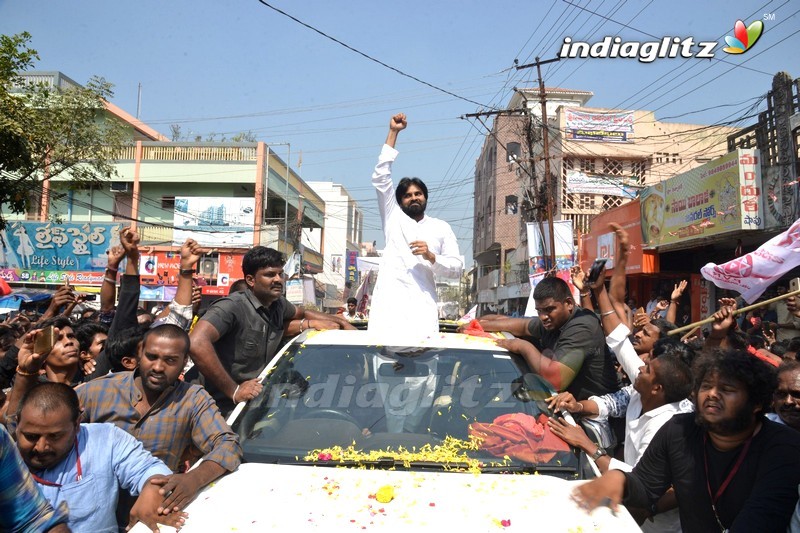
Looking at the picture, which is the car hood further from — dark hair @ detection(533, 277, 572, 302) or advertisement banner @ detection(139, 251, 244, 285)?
advertisement banner @ detection(139, 251, 244, 285)

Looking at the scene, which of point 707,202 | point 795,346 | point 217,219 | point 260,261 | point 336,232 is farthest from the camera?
point 336,232

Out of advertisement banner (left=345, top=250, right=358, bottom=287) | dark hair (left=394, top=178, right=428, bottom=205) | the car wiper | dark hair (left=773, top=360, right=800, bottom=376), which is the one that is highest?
advertisement banner (left=345, top=250, right=358, bottom=287)

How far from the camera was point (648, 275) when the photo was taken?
17.1 m

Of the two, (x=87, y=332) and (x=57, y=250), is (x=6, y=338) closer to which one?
(x=87, y=332)

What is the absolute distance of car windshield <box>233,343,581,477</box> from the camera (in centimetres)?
288

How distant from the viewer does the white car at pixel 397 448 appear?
236 centimetres

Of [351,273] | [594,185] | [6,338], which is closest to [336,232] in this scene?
[351,273]

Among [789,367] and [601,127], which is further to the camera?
[601,127]

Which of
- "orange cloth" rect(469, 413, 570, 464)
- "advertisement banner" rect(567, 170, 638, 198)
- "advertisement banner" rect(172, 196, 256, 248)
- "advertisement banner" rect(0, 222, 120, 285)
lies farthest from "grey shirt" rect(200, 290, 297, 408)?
"advertisement banner" rect(0, 222, 120, 285)

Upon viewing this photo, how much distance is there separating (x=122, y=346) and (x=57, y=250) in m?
26.8

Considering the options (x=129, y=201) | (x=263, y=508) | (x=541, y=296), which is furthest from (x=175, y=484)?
(x=129, y=201)

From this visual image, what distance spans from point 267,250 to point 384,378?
4.26ft

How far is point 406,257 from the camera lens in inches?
177

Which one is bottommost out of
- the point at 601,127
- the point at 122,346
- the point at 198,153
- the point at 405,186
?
the point at 122,346
